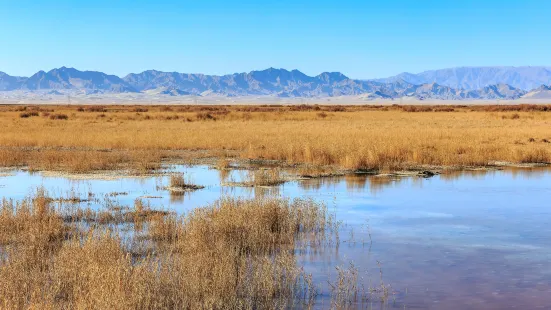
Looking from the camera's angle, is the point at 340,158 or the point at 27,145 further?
the point at 27,145

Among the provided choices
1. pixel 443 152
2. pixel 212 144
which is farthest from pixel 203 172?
pixel 443 152

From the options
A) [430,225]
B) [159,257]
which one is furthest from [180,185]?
[159,257]

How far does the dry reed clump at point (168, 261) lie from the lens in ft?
26.0

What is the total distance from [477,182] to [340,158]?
5.46 meters

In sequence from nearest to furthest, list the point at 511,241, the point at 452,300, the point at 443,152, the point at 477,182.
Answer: the point at 452,300 < the point at 511,241 < the point at 477,182 < the point at 443,152

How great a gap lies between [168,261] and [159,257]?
2.29 feet

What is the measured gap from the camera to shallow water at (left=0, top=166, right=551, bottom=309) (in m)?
9.57

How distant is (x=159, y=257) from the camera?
10.2 metres

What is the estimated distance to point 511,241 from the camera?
494 inches

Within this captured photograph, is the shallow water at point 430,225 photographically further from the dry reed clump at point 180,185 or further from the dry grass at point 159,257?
the dry grass at point 159,257

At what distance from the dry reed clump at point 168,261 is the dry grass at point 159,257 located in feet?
0.06

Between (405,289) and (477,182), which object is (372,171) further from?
(405,289)

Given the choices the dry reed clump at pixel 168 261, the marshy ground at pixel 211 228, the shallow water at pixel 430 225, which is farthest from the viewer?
the shallow water at pixel 430 225

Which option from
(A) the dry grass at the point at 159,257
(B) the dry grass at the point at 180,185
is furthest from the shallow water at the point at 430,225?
(A) the dry grass at the point at 159,257
